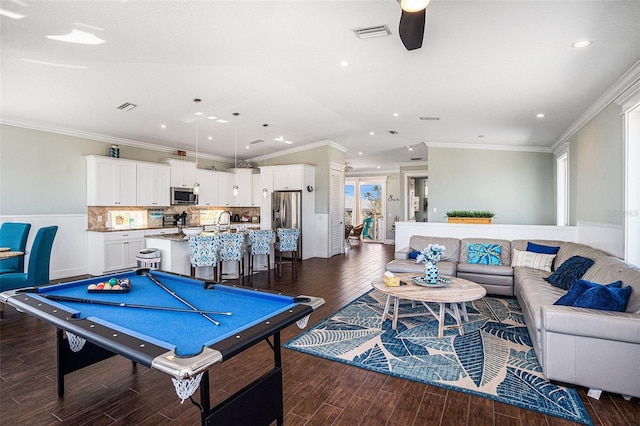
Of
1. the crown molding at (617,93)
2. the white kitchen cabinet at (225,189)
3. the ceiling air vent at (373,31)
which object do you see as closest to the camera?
the ceiling air vent at (373,31)

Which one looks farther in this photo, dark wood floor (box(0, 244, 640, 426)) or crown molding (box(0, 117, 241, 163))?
crown molding (box(0, 117, 241, 163))

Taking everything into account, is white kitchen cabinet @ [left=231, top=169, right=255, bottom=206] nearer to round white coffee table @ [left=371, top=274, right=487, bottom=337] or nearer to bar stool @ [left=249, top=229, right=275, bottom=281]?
bar stool @ [left=249, top=229, right=275, bottom=281]

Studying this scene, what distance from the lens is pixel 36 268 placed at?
3.94 m

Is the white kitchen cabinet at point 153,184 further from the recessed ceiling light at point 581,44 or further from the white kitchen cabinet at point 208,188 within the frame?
the recessed ceiling light at point 581,44

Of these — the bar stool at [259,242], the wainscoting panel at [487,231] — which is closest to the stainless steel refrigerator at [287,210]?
the bar stool at [259,242]

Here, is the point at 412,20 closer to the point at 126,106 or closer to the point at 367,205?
the point at 126,106

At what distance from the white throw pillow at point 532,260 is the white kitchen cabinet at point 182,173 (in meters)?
7.11

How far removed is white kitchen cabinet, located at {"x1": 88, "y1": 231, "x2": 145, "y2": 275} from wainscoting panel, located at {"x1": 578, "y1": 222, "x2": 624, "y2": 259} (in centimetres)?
726

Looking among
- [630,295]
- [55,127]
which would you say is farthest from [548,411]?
[55,127]

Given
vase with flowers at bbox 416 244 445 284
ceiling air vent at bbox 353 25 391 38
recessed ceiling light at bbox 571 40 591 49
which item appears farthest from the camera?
vase with flowers at bbox 416 244 445 284

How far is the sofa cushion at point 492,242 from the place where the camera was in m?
5.11

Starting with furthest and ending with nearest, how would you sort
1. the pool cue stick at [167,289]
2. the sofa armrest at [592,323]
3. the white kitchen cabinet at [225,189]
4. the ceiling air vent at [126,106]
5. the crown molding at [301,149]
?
the white kitchen cabinet at [225,189], the crown molding at [301,149], the ceiling air vent at [126,106], the sofa armrest at [592,323], the pool cue stick at [167,289]

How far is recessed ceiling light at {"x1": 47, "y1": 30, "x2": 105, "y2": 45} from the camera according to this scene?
2961mm

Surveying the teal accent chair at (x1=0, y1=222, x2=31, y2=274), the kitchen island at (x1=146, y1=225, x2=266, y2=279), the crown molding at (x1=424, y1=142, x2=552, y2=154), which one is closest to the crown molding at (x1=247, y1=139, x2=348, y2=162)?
the crown molding at (x1=424, y1=142, x2=552, y2=154)
